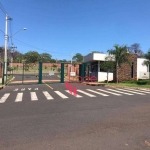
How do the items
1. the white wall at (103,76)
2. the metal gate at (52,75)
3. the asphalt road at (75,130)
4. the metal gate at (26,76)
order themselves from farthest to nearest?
the white wall at (103,76), the metal gate at (52,75), the metal gate at (26,76), the asphalt road at (75,130)

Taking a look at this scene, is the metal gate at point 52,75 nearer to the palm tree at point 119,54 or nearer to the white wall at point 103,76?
the white wall at point 103,76

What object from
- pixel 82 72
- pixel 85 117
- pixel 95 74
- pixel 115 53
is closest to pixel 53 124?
pixel 85 117

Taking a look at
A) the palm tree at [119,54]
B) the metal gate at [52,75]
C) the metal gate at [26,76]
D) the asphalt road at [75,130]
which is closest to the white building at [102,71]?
the palm tree at [119,54]

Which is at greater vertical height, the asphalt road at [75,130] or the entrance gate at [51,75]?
the entrance gate at [51,75]

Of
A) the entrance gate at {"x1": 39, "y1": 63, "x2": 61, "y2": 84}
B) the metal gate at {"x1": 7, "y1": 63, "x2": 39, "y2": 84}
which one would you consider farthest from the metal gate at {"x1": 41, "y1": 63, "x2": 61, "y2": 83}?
the metal gate at {"x1": 7, "y1": 63, "x2": 39, "y2": 84}

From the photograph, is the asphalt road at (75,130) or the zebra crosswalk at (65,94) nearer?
the asphalt road at (75,130)

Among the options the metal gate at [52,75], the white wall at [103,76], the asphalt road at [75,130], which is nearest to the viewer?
the asphalt road at [75,130]

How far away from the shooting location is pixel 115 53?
2697 cm

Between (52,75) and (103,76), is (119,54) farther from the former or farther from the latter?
(52,75)

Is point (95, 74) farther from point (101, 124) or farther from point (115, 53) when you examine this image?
point (101, 124)

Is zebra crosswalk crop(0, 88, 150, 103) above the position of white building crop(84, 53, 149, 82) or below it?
below

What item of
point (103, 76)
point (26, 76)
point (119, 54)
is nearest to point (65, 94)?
point (119, 54)

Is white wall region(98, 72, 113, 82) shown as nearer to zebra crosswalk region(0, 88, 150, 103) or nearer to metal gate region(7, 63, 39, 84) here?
metal gate region(7, 63, 39, 84)

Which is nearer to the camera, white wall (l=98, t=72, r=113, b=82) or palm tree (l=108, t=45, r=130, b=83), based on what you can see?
palm tree (l=108, t=45, r=130, b=83)
